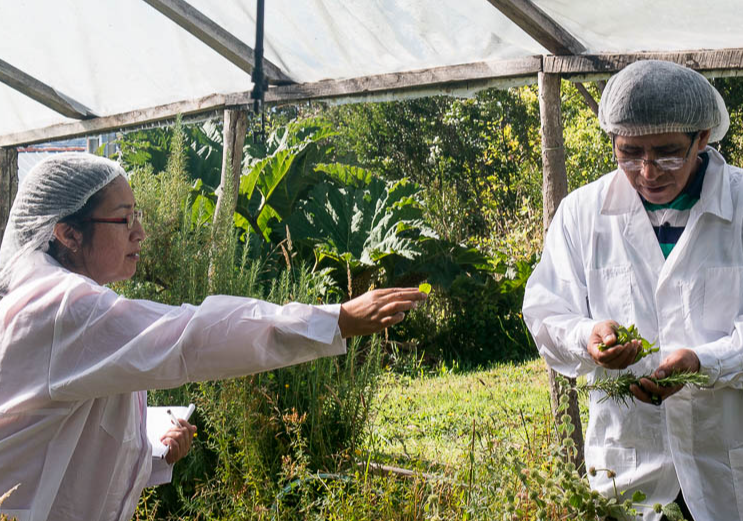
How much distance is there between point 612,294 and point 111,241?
1342mm

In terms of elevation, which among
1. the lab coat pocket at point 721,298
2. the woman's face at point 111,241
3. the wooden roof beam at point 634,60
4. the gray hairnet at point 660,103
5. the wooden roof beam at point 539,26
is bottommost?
the lab coat pocket at point 721,298

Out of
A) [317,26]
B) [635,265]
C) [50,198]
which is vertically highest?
[317,26]

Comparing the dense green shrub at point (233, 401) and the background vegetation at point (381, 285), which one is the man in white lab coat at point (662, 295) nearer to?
the background vegetation at point (381, 285)

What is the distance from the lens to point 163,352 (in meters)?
1.78

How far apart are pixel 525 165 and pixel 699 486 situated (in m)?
11.5

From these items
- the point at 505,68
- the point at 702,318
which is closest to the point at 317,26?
the point at 505,68

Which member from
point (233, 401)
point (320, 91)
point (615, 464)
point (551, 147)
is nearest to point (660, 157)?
point (615, 464)

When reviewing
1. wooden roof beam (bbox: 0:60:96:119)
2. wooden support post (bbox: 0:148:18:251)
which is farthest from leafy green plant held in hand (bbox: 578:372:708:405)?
wooden support post (bbox: 0:148:18:251)

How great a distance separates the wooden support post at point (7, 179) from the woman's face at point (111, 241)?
7.05 m

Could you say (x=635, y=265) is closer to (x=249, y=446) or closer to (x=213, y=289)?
(x=249, y=446)

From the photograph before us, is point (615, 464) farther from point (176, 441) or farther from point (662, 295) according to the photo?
point (176, 441)

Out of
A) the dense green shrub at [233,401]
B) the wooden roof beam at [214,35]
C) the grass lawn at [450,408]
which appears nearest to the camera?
the dense green shrub at [233,401]

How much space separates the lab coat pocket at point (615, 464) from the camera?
2.12 metres

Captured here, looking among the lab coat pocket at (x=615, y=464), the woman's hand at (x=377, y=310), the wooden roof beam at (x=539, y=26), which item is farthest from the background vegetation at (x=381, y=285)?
the wooden roof beam at (x=539, y=26)
